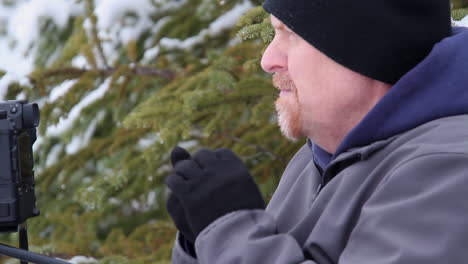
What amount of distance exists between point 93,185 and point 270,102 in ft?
3.20

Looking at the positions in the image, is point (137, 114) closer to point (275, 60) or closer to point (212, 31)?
point (212, 31)

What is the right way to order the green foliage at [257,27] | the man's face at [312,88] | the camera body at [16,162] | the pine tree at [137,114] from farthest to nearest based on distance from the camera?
the pine tree at [137,114], the green foliage at [257,27], the camera body at [16,162], the man's face at [312,88]

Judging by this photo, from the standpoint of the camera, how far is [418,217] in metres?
1.26

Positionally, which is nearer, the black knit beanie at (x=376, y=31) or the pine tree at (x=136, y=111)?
the black knit beanie at (x=376, y=31)

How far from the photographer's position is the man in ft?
4.33

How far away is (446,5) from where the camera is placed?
1.56 meters

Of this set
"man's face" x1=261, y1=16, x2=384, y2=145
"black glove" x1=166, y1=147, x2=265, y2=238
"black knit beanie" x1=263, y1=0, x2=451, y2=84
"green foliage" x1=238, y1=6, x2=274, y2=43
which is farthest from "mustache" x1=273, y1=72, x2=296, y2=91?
"green foliage" x1=238, y1=6, x2=274, y2=43

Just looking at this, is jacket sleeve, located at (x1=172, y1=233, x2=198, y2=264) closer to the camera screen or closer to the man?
the man

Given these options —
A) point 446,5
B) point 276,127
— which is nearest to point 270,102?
point 276,127

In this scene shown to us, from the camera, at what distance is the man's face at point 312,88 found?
1.54 m

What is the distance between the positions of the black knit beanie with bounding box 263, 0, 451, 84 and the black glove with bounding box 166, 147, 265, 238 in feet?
1.07

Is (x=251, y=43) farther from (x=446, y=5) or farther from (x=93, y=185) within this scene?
(x=446, y=5)

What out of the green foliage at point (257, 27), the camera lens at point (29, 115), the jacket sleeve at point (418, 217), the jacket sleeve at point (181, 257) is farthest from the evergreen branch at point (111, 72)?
the jacket sleeve at point (418, 217)

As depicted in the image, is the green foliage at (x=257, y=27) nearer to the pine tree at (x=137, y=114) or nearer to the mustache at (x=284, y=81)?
the pine tree at (x=137, y=114)
